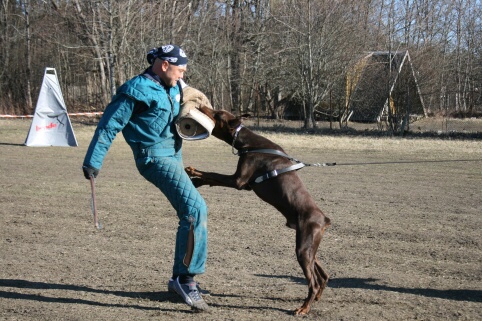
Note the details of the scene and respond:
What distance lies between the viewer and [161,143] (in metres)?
4.95

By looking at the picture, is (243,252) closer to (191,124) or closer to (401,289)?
(401,289)

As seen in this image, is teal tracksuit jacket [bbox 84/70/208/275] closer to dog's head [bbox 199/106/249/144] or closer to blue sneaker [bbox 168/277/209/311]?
blue sneaker [bbox 168/277/209/311]

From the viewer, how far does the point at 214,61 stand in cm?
3428

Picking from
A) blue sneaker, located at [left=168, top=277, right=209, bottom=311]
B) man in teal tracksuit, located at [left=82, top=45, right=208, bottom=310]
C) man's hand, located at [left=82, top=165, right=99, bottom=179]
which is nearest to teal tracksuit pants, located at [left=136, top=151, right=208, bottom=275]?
man in teal tracksuit, located at [left=82, top=45, right=208, bottom=310]

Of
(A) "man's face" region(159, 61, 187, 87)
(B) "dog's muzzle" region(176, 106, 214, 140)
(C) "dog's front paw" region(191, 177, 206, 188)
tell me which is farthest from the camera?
(C) "dog's front paw" region(191, 177, 206, 188)

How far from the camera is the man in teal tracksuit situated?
477cm

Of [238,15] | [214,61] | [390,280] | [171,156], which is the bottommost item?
[390,280]

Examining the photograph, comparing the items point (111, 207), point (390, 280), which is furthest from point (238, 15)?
point (390, 280)

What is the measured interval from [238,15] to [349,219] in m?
28.3

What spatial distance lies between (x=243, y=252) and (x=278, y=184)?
1.89 meters

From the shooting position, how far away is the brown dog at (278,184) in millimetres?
4820

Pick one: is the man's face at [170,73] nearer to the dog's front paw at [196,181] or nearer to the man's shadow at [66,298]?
the dog's front paw at [196,181]

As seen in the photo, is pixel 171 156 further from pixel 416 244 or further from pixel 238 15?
pixel 238 15

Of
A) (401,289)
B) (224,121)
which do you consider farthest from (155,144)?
(401,289)
